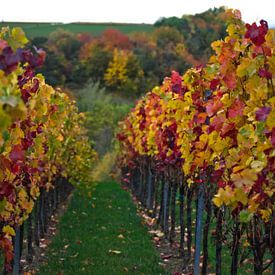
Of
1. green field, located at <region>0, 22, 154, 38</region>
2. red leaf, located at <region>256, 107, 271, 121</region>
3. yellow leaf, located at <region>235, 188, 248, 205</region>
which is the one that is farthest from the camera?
green field, located at <region>0, 22, 154, 38</region>

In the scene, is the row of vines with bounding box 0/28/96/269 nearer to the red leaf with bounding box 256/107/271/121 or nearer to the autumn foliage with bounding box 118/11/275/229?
the red leaf with bounding box 256/107/271/121

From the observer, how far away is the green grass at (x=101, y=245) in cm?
927

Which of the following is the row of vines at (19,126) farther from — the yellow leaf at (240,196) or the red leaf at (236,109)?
the red leaf at (236,109)

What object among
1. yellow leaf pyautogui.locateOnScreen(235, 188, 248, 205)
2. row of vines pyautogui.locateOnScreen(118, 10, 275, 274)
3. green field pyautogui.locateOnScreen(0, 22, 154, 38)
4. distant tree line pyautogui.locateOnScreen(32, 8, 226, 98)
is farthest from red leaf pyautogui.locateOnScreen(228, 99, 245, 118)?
green field pyautogui.locateOnScreen(0, 22, 154, 38)

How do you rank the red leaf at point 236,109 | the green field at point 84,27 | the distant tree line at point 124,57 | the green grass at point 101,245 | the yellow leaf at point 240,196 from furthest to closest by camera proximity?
the green field at point 84,27
the distant tree line at point 124,57
the green grass at point 101,245
the red leaf at point 236,109
the yellow leaf at point 240,196

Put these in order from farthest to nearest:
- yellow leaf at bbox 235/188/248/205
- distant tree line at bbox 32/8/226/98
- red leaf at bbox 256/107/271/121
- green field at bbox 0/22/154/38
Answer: green field at bbox 0/22/154/38, distant tree line at bbox 32/8/226/98, yellow leaf at bbox 235/188/248/205, red leaf at bbox 256/107/271/121

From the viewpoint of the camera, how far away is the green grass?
9.27m

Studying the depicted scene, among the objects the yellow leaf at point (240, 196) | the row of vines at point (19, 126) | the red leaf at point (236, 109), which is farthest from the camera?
the red leaf at point (236, 109)

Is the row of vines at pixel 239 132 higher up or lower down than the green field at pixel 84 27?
lower down

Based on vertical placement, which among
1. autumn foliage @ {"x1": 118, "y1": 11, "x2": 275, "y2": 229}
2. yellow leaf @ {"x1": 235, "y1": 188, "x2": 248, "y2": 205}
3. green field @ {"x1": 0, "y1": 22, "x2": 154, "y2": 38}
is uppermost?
green field @ {"x1": 0, "y1": 22, "x2": 154, "y2": 38}

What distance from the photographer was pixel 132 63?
65875 millimetres

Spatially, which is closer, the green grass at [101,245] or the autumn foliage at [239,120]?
the autumn foliage at [239,120]

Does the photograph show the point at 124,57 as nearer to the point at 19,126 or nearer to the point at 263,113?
the point at 19,126

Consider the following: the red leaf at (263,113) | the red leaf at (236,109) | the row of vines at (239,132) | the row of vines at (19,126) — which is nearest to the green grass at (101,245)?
the row of vines at (19,126)
